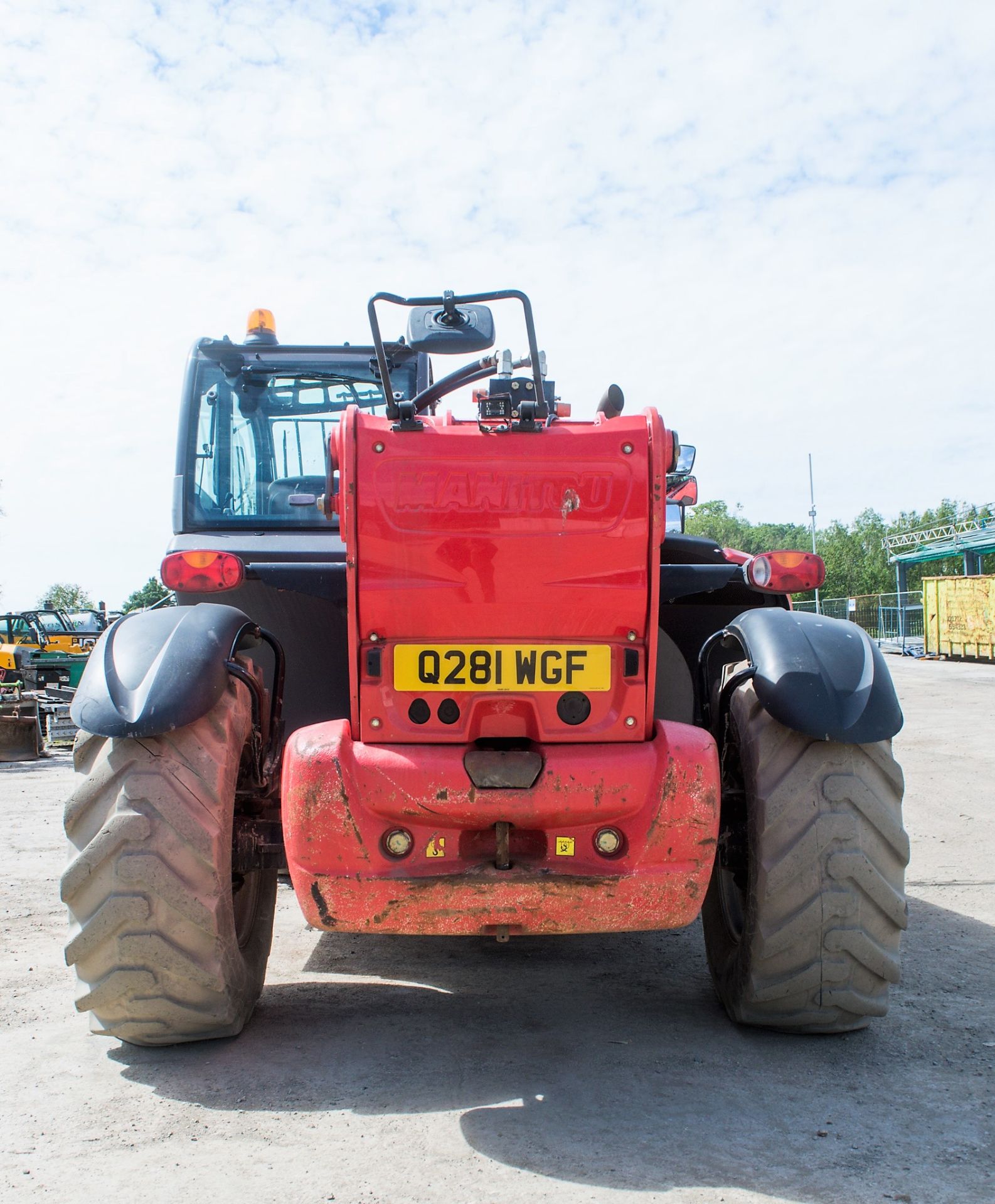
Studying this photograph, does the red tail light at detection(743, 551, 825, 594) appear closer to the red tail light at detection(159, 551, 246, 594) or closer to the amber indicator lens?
the amber indicator lens

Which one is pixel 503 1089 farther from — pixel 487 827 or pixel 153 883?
pixel 153 883

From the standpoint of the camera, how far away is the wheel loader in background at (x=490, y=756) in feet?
10.3

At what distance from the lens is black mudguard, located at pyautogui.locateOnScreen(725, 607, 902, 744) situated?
128 inches

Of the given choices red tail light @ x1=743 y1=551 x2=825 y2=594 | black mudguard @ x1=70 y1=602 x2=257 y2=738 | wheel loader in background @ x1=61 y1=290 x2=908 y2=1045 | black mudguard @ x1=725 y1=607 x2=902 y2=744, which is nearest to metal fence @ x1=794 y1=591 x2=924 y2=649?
red tail light @ x1=743 y1=551 x2=825 y2=594

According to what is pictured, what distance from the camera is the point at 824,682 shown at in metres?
Answer: 3.29

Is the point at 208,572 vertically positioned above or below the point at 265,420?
below

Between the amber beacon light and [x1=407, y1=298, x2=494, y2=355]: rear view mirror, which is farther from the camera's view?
the amber beacon light

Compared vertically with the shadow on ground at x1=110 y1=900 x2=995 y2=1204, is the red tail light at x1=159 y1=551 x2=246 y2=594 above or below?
above

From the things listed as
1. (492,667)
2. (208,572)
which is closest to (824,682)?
(492,667)

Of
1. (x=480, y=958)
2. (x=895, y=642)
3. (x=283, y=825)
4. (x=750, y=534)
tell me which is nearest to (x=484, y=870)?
(x=283, y=825)

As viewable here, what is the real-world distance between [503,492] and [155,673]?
1181 millimetres

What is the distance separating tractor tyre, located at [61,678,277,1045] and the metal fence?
32.3 metres

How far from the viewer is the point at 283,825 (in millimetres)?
3211

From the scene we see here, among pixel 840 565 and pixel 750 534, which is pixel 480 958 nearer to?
pixel 840 565
